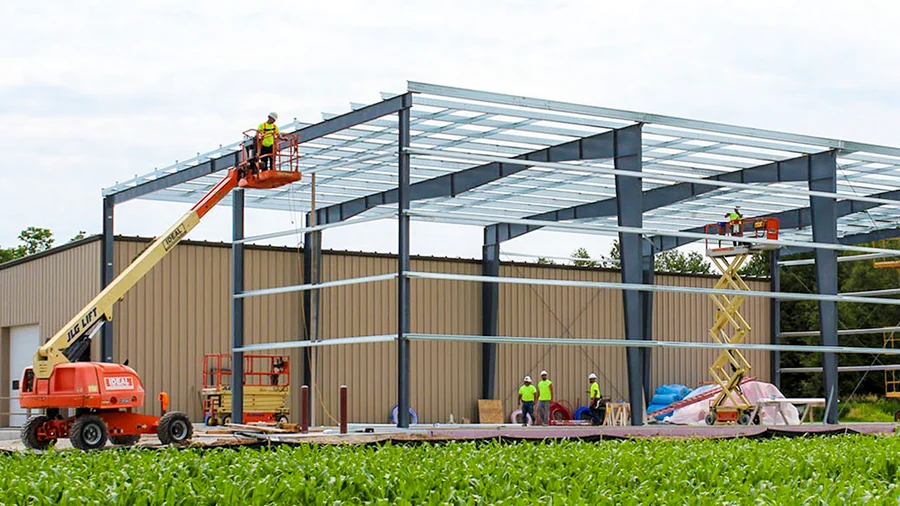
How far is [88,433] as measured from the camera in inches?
894

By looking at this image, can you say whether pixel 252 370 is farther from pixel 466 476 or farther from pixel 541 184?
pixel 466 476

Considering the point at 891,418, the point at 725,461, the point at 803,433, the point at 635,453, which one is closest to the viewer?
the point at 725,461

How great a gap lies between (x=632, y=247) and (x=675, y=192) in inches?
241

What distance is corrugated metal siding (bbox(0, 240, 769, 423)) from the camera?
110 feet

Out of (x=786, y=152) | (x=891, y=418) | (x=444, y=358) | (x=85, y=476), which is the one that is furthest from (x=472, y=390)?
(x=85, y=476)

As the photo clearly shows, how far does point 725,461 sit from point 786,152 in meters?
16.0

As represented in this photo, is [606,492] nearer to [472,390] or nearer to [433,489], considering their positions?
[433,489]

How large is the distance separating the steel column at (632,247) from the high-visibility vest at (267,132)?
7481mm

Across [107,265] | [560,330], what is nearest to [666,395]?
[560,330]

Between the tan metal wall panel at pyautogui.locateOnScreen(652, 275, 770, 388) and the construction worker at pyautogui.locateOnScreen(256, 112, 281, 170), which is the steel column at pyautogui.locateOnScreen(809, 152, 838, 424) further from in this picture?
the construction worker at pyautogui.locateOnScreen(256, 112, 281, 170)

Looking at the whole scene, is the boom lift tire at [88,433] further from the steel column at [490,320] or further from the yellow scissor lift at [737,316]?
the steel column at [490,320]

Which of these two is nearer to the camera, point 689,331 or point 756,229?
point 756,229

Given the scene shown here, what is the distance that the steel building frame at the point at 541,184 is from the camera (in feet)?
83.1

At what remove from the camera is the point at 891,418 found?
4441 centimetres
